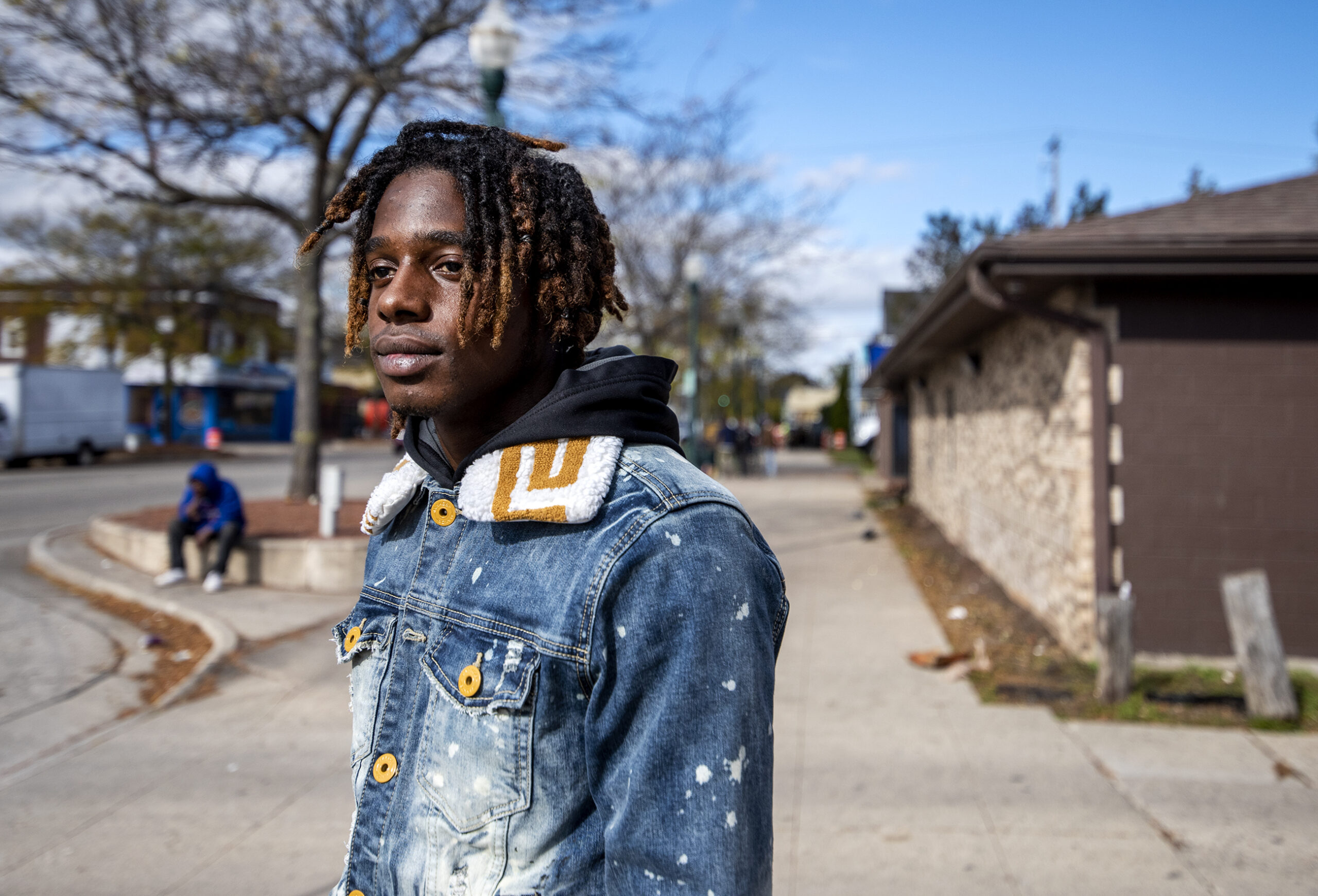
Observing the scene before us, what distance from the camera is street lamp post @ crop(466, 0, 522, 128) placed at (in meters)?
7.02

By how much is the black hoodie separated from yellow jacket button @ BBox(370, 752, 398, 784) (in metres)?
0.39

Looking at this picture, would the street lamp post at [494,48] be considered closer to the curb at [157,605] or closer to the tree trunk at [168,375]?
the curb at [157,605]

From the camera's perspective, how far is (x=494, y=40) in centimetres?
705

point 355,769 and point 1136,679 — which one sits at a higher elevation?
point 355,769

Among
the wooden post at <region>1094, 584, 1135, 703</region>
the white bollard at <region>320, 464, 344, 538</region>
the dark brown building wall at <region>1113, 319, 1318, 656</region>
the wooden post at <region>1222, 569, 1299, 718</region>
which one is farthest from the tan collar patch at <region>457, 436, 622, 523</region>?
the white bollard at <region>320, 464, 344, 538</region>

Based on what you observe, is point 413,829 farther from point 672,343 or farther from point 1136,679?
point 672,343

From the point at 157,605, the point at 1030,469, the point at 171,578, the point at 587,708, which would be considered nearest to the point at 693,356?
the point at 1030,469

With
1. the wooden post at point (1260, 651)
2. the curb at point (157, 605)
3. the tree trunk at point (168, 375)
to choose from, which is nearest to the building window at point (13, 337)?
the tree trunk at point (168, 375)

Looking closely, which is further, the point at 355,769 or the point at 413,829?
the point at 355,769

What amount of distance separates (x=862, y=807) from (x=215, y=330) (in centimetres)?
3750

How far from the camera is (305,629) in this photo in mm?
7430

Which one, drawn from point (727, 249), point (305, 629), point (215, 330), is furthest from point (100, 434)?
point (305, 629)

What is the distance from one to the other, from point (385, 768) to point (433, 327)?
614mm

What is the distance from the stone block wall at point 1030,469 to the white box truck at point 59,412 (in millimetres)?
20747
